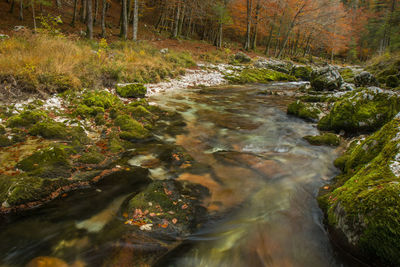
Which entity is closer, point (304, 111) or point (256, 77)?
point (304, 111)

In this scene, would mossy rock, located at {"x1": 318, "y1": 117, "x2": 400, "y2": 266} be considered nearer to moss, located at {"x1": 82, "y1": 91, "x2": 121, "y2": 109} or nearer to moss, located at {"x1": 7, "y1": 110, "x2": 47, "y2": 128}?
moss, located at {"x1": 7, "y1": 110, "x2": 47, "y2": 128}

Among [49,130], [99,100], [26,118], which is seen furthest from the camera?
[99,100]

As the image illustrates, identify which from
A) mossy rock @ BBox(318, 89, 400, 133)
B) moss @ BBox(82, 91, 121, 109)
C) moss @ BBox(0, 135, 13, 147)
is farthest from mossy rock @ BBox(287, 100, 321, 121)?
moss @ BBox(0, 135, 13, 147)

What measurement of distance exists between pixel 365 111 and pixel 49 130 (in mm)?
7880

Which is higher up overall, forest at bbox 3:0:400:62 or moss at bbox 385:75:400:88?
forest at bbox 3:0:400:62

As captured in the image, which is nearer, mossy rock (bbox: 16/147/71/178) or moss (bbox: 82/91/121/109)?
mossy rock (bbox: 16/147/71/178)

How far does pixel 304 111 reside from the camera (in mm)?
8398

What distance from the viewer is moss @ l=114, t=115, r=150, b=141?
5328 millimetres

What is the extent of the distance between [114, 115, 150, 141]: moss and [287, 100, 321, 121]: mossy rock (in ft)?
19.1

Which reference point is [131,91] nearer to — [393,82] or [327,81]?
[327,81]

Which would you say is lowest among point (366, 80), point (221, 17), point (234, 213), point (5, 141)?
point (234, 213)

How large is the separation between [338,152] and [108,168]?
5.24 metres

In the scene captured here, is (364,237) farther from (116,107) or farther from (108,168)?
(116,107)

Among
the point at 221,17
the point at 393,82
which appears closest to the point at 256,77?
the point at 393,82
